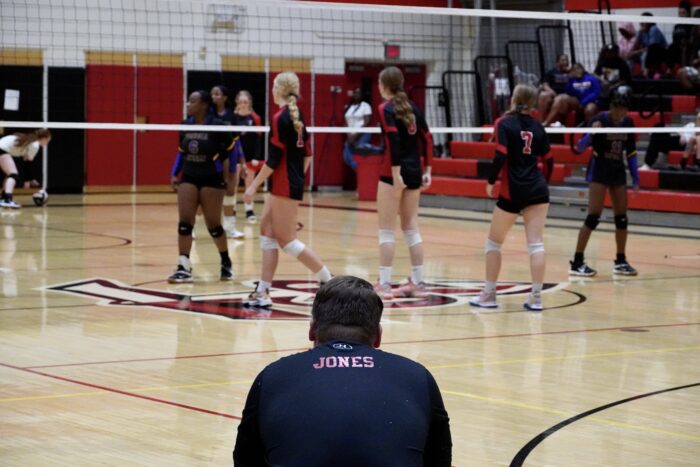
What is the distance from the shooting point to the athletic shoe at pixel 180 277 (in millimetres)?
11461

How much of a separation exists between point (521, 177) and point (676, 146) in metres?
11.7

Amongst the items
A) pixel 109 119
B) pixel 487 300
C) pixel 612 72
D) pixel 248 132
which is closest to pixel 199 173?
pixel 487 300

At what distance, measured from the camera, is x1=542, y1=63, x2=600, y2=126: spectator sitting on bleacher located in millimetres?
21719

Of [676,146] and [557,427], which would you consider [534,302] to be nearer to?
[557,427]

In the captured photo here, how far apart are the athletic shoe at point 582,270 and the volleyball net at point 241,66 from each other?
26.9ft

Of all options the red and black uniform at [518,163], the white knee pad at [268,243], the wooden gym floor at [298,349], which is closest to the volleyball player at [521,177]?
the red and black uniform at [518,163]

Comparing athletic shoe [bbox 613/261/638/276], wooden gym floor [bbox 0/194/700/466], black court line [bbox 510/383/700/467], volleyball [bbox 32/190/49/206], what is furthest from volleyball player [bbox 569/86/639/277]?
volleyball [bbox 32/190/49/206]

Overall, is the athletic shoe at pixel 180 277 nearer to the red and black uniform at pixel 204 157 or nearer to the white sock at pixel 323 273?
the red and black uniform at pixel 204 157

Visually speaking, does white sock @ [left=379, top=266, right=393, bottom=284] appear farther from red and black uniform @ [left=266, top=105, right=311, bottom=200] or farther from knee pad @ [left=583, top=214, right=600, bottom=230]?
knee pad @ [left=583, top=214, right=600, bottom=230]

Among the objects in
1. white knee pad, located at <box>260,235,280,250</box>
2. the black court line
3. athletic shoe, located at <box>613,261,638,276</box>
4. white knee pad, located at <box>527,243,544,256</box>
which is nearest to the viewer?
the black court line

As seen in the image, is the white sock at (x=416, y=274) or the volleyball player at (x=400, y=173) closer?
the volleyball player at (x=400, y=173)

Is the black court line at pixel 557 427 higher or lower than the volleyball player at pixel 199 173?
lower

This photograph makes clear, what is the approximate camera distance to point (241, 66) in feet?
82.9

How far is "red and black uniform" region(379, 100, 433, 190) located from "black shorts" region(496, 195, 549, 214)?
0.99 metres
